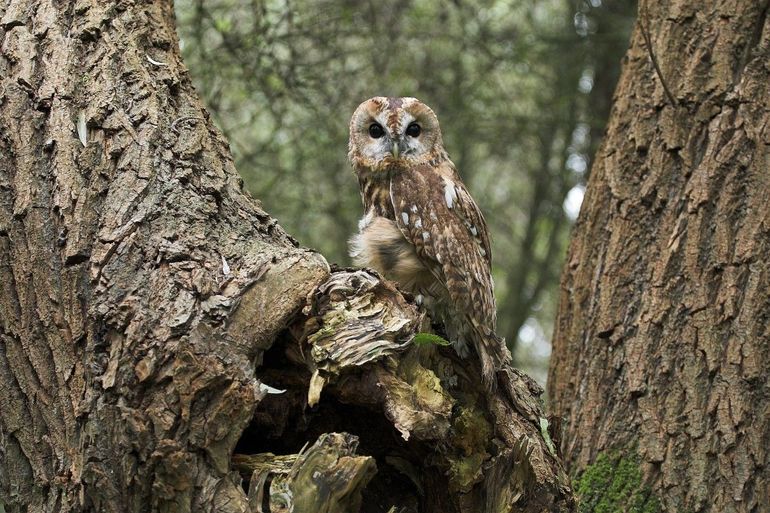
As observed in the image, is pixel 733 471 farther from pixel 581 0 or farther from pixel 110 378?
pixel 581 0

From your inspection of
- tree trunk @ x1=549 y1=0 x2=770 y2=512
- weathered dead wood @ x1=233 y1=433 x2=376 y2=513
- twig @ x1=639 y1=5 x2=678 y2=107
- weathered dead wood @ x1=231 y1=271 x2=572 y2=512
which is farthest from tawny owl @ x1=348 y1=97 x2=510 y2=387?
twig @ x1=639 y1=5 x2=678 y2=107

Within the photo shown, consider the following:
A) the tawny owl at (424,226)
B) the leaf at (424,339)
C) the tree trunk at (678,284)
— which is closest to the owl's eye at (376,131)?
the tawny owl at (424,226)

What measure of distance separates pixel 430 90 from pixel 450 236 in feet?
11.9

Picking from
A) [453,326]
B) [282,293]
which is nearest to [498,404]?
[453,326]

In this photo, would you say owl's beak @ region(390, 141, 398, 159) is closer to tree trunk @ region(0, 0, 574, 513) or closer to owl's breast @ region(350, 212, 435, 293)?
owl's breast @ region(350, 212, 435, 293)

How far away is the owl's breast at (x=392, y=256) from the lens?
3.40 metres

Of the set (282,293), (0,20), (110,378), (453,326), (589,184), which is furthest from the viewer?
(589,184)

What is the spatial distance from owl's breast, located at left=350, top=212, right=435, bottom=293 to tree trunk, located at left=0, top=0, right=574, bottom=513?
1.93 feet

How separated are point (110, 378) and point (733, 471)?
7.18 ft

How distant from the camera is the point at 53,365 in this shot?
2.45 m

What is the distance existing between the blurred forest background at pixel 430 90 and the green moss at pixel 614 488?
10.3 feet

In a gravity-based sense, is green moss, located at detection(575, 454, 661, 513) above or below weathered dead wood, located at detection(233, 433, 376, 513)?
above

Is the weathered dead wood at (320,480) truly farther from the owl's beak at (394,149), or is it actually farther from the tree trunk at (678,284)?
the owl's beak at (394,149)

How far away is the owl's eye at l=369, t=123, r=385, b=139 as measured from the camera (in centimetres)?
394
